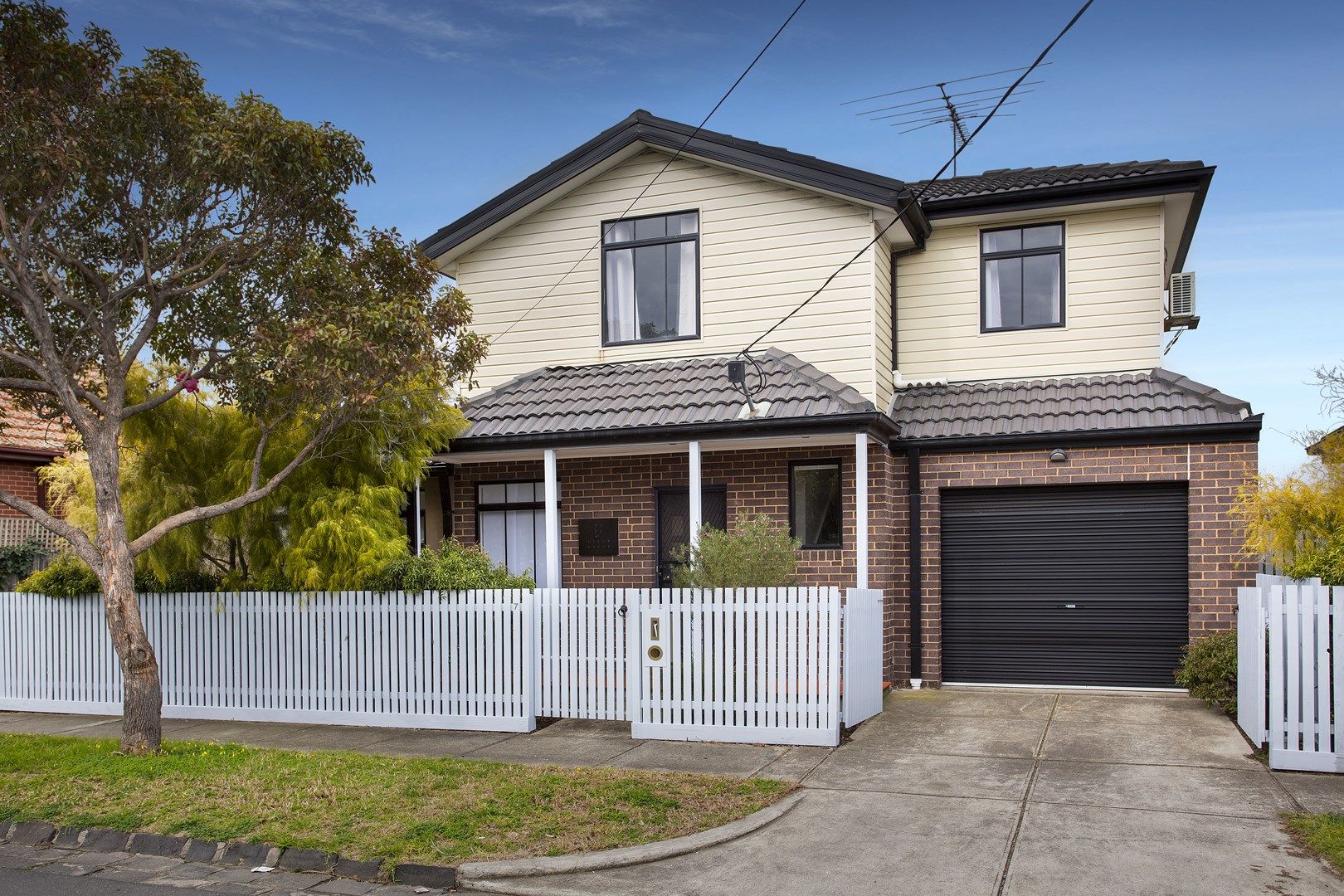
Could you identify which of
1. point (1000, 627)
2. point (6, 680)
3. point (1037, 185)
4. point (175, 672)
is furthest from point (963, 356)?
point (6, 680)

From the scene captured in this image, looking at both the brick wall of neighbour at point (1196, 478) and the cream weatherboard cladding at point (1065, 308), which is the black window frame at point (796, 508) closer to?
the brick wall of neighbour at point (1196, 478)

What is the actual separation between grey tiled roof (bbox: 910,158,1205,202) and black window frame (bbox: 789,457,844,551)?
3585 millimetres

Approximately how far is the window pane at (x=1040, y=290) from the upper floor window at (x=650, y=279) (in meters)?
4.08

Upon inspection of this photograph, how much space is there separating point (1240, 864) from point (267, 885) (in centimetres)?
553

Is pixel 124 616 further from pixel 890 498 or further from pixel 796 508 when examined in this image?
pixel 890 498

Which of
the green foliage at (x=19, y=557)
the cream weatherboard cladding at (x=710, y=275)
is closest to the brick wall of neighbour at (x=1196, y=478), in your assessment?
the cream weatherboard cladding at (x=710, y=275)

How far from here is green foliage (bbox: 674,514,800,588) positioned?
10969mm

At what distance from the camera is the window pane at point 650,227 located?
1511 centimetres

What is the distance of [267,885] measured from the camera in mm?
6742

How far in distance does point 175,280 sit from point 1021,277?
32.0 feet

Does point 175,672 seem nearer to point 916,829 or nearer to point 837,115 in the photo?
point 916,829

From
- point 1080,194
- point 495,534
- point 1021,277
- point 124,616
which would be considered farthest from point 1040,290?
point 124,616

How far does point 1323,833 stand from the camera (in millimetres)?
6992

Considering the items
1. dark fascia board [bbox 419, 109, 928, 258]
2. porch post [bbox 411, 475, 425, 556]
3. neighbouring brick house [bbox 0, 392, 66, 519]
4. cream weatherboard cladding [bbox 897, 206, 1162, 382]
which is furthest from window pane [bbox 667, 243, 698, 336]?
neighbouring brick house [bbox 0, 392, 66, 519]
